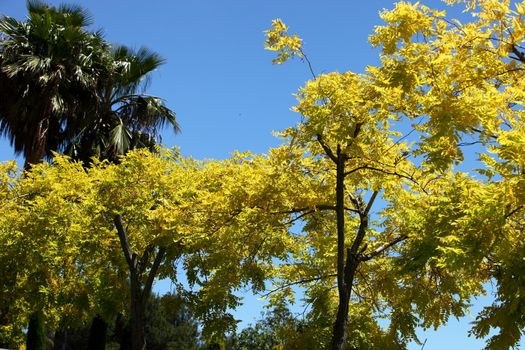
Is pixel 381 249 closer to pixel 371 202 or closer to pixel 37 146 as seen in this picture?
pixel 371 202

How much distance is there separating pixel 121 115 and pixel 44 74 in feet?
9.50

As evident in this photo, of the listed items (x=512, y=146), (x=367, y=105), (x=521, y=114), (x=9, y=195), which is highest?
(x=9, y=195)

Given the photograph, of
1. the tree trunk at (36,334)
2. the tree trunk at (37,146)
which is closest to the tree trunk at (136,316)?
the tree trunk at (36,334)

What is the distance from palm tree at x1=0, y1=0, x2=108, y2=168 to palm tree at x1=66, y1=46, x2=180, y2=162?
49cm

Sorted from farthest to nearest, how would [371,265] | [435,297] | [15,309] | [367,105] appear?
1. [15,309]
2. [371,265]
3. [435,297]
4. [367,105]

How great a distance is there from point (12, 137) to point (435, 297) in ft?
41.1

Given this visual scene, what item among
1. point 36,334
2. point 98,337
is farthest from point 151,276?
point 98,337

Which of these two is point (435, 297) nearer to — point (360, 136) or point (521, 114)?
point (360, 136)

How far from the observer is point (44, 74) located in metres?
17.3

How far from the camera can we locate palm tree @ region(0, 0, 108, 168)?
17.4 m

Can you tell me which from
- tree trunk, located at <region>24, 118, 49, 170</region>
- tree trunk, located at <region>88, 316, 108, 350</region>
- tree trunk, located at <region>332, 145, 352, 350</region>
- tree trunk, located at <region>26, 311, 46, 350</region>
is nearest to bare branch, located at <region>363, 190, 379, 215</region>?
tree trunk, located at <region>332, 145, 352, 350</region>

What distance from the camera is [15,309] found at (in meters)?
18.7

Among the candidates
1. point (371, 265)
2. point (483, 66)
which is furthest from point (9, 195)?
point (483, 66)

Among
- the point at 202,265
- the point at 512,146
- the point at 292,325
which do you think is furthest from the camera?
the point at 202,265
